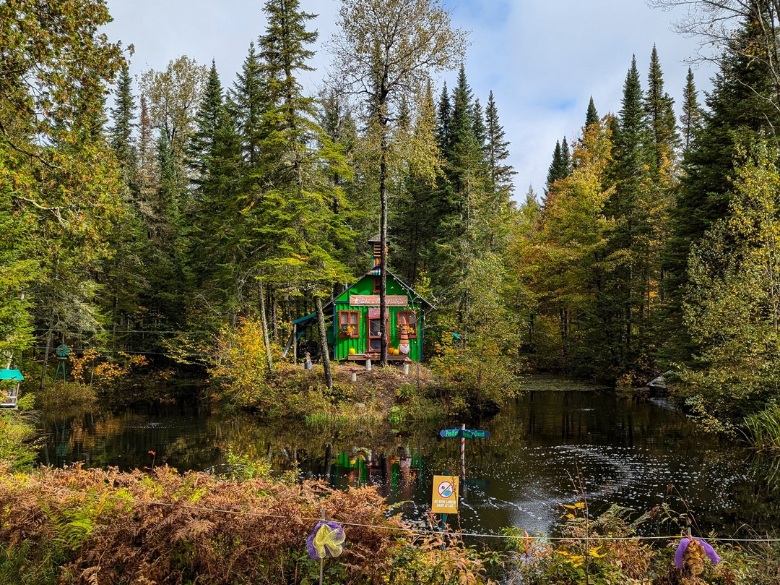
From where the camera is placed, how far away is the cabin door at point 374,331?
2705 cm

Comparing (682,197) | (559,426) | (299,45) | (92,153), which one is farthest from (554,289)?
(92,153)

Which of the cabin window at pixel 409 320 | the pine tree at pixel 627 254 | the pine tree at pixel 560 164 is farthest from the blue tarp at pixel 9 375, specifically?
the pine tree at pixel 560 164

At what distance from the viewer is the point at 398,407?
21734 mm

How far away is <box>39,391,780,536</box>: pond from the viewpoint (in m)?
11.0

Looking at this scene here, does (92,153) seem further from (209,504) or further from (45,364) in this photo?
(45,364)

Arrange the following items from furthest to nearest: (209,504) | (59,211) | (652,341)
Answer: (652,341) < (59,211) < (209,504)

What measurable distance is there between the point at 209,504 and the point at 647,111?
48.7 meters

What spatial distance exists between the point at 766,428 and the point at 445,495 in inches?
509

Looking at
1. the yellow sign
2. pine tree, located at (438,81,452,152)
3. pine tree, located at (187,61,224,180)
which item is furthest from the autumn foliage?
pine tree, located at (438,81,452,152)

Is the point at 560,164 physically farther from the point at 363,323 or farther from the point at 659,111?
the point at 363,323

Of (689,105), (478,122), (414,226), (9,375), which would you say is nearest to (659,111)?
(689,105)

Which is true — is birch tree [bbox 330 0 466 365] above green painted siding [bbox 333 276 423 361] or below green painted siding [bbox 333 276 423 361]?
above

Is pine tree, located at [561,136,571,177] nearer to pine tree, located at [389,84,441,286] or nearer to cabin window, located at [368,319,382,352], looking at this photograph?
pine tree, located at [389,84,441,286]

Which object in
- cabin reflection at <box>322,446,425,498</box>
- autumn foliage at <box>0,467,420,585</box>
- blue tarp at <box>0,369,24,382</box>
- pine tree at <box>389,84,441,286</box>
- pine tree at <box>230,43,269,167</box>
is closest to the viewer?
autumn foliage at <box>0,467,420,585</box>
